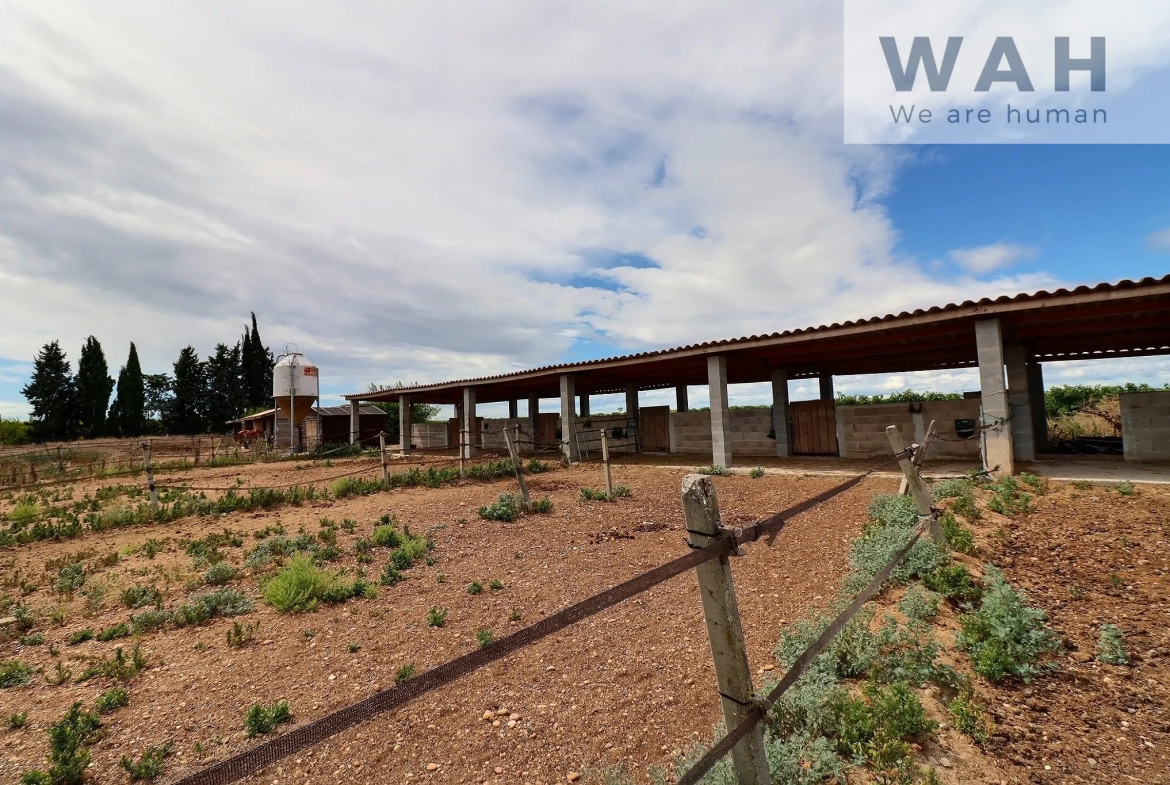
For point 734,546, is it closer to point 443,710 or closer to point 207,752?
point 443,710

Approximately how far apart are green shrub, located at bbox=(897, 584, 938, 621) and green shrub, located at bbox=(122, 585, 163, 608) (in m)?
7.79

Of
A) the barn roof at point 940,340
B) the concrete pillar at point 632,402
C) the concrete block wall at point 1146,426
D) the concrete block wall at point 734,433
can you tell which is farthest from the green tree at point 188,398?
the concrete block wall at point 1146,426

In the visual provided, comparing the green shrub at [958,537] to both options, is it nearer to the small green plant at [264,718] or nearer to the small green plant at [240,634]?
the small green plant at [264,718]

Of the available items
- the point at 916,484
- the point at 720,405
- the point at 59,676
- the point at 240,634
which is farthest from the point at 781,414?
the point at 59,676

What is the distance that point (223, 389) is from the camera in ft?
163

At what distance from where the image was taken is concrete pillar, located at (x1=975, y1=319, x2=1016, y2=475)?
9.34 metres

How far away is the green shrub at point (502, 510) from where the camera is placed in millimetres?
9289

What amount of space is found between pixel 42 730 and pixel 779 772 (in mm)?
5143

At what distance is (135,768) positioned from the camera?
10.4 feet

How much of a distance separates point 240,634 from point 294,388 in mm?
26040

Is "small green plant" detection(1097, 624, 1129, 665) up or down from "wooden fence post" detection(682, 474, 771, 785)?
down

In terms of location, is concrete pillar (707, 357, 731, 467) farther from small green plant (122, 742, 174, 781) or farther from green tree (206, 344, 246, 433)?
green tree (206, 344, 246, 433)

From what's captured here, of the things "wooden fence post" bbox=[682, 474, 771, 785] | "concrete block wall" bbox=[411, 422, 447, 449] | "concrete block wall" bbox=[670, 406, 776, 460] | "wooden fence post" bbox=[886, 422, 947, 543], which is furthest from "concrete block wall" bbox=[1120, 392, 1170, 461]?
"concrete block wall" bbox=[411, 422, 447, 449]

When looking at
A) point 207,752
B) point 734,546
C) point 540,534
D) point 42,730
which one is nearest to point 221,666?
point 42,730
